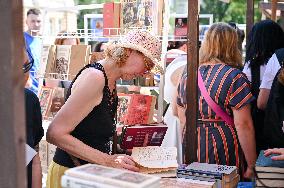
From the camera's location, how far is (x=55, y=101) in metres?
4.43

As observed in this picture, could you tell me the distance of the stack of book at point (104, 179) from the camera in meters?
1.24

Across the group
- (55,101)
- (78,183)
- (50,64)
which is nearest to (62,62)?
(50,64)

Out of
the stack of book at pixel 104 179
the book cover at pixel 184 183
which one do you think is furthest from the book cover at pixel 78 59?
the stack of book at pixel 104 179

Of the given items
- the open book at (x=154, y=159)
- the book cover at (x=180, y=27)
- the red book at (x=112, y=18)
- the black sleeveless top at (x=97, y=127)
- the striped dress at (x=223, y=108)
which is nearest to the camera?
the open book at (x=154, y=159)

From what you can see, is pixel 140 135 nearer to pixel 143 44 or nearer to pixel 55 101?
pixel 143 44

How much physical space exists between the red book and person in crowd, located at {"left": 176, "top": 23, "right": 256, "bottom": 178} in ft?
3.22

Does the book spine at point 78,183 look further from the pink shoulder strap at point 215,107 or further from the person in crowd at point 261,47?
the person in crowd at point 261,47

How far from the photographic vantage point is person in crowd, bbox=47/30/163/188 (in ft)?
7.00

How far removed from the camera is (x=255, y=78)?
3.65m

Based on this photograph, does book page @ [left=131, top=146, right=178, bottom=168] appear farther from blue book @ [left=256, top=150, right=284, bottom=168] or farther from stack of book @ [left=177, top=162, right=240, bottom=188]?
blue book @ [left=256, top=150, right=284, bottom=168]

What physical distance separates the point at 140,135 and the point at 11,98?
1294mm

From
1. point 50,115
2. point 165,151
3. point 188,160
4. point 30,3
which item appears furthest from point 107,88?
point 30,3

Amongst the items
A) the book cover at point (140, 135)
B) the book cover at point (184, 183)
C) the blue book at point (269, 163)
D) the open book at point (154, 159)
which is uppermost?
the book cover at point (140, 135)

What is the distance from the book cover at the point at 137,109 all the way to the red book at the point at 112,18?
665 millimetres
